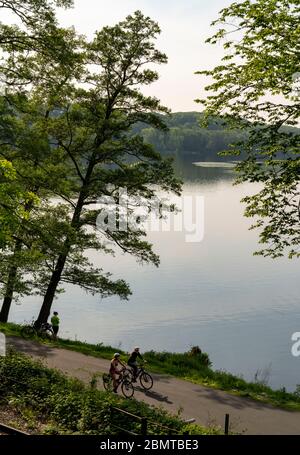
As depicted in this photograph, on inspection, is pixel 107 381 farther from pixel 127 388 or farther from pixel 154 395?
pixel 154 395

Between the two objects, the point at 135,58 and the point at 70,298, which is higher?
the point at 135,58

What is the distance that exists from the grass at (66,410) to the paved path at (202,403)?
2.62 metres

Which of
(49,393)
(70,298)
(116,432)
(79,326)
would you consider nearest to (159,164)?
(49,393)

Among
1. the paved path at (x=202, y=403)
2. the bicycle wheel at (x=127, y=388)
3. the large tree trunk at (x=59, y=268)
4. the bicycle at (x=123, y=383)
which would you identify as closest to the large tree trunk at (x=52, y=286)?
the large tree trunk at (x=59, y=268)

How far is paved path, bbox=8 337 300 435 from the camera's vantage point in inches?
680

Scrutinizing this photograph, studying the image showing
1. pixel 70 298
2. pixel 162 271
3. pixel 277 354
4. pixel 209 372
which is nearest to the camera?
pixel 209 372

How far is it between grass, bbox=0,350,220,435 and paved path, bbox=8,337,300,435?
262 centimetres

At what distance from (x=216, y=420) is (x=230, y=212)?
77945 mm

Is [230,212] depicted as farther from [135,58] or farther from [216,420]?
[216,420]

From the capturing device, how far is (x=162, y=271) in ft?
193

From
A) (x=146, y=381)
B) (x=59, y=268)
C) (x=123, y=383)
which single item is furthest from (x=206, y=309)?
(x=123, y=383)

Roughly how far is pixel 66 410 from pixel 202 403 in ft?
21.2

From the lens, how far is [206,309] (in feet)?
151

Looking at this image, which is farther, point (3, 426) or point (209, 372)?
point (209, 372)
